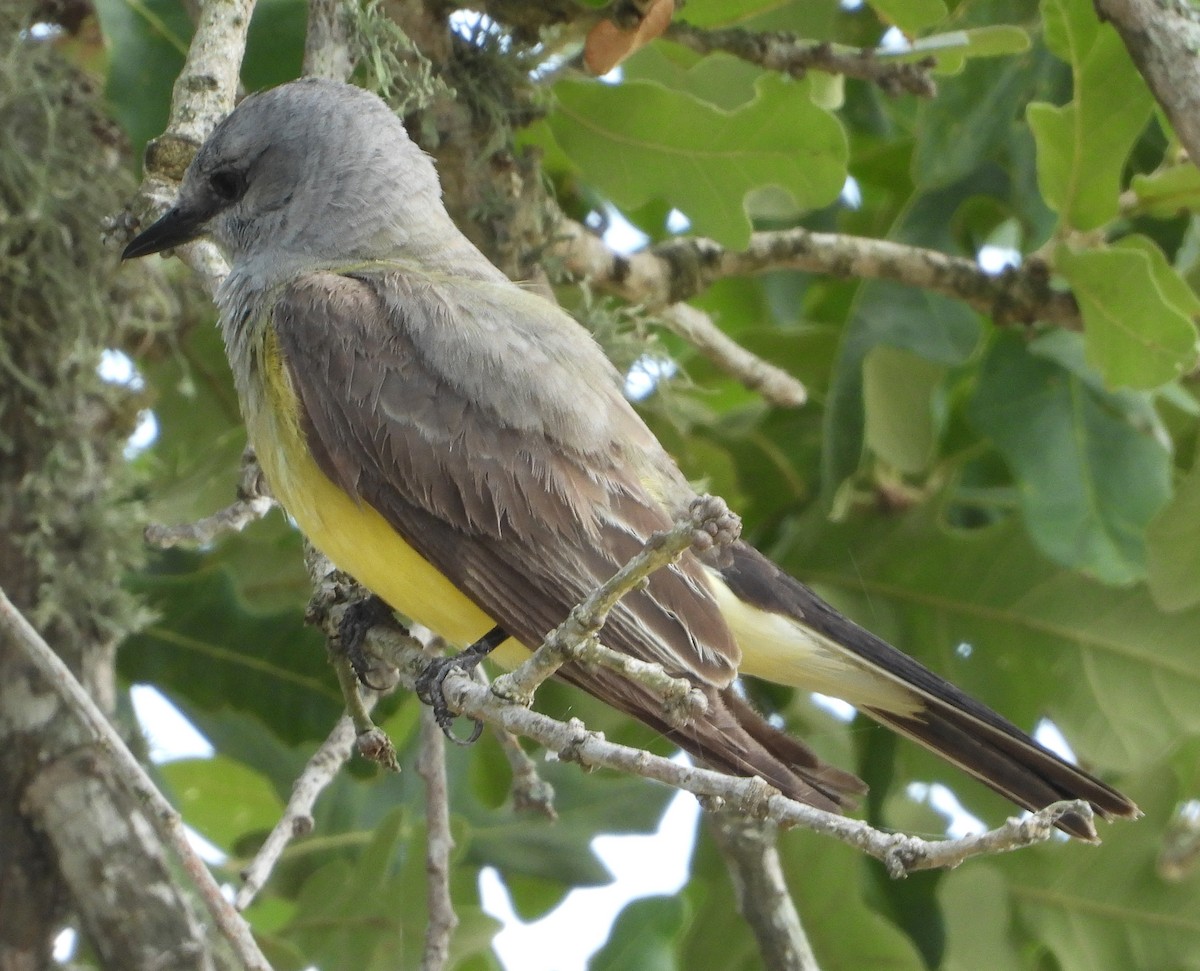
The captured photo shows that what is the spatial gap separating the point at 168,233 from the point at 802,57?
5.17ft

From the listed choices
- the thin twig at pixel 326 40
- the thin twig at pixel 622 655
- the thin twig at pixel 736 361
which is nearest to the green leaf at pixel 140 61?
the thin twig at pixel 326 40

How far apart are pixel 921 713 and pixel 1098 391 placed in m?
1.42

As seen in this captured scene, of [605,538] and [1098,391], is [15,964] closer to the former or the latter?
[605,538]

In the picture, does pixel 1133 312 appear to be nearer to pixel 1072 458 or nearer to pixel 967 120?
pixel 1072 458

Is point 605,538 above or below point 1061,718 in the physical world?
above

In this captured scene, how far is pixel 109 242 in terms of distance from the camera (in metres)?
3.64

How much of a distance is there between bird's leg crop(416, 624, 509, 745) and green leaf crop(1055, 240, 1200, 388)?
1754 mm

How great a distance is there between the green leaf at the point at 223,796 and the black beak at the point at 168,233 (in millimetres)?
1649

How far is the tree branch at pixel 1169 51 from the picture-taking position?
3.20 meters

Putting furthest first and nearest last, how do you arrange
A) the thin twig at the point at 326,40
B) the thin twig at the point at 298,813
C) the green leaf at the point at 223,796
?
the green leaf at the point at 223,796 < the thin twig at the point at 326,40 < the thin twig at the point at 298,813

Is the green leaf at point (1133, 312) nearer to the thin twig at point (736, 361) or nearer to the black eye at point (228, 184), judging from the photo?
the thin twig at point (736, 361)

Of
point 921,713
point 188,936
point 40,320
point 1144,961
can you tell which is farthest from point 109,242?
point 1144,961

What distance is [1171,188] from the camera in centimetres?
409

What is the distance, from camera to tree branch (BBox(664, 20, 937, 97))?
12.7 ft
